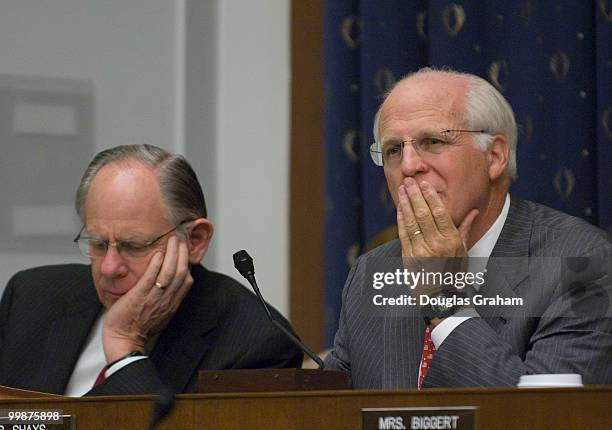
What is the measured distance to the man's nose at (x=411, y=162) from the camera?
2227 millimetres

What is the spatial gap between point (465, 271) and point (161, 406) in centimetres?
83

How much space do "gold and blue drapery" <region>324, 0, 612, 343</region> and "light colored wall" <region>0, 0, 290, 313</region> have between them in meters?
0.48

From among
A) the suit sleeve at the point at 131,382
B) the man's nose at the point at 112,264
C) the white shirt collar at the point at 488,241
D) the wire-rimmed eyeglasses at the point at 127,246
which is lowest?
the suit sleeve at the point at 131,382

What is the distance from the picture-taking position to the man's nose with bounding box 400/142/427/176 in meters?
2.23

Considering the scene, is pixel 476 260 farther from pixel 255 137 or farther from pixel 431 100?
pixel 255 137

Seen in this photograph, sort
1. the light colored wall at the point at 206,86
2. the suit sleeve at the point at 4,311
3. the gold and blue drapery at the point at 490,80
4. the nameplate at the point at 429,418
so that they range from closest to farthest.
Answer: the nameplate at the point at 429,418 < the suit sleeve at the point at 4,311 < the gold and blue drapery at the point at 490,80 < the light colored wall at the point at 206,86

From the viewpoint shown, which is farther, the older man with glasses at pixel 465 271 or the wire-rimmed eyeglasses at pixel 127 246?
the wire-rimmed eyeglasses at pixel 127 246

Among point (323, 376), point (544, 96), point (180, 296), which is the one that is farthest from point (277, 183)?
point (323, 376)

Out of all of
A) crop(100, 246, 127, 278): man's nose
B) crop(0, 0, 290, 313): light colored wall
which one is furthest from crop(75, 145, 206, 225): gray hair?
crop(0, 0, 290, 313): light colored wall

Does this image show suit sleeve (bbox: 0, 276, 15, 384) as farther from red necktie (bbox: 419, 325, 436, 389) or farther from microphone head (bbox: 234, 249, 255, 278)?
red necktie (bbox: 419, 325, 436, 389)

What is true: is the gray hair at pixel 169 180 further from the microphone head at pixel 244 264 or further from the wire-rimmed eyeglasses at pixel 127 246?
the microphone head at pixel 244 264

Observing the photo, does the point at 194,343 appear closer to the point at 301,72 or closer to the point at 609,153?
the point at 609,153

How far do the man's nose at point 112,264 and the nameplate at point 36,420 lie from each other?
920 mm

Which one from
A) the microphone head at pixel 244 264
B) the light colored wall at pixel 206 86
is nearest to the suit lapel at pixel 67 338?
the microphone head at pixel 244 264
